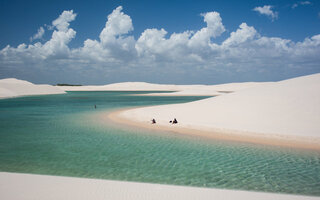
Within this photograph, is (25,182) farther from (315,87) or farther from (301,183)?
(315,87)

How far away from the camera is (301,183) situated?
802 centimetres

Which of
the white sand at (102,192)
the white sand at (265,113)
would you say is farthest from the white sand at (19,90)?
the white sand at (102,192)

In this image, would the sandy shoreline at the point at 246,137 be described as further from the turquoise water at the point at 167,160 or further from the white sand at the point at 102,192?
the white sand at the point at 102,192

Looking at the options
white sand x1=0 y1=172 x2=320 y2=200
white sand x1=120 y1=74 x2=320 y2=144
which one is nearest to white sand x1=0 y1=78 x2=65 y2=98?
white sand x1=120 y1=74 x2=320 y2=144

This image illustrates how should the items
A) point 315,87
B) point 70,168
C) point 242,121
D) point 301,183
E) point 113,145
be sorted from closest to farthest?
point 301,183 → point 70,168 → point 113,145 → point 242,121 → point 315,87

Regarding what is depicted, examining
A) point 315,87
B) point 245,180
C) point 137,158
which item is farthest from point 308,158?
point 315,87

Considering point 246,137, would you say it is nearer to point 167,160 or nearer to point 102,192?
point 167,160

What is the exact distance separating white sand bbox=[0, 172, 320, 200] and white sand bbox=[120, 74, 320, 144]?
402 inches

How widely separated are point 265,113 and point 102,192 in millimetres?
17088

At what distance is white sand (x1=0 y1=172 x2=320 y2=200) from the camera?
614cm

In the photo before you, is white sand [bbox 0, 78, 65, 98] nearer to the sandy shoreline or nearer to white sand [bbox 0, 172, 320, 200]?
the sandy shoreline

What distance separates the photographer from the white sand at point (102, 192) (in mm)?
6137

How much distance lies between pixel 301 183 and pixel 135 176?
5.43 meters

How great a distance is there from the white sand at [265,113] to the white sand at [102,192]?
1021 centimetres
